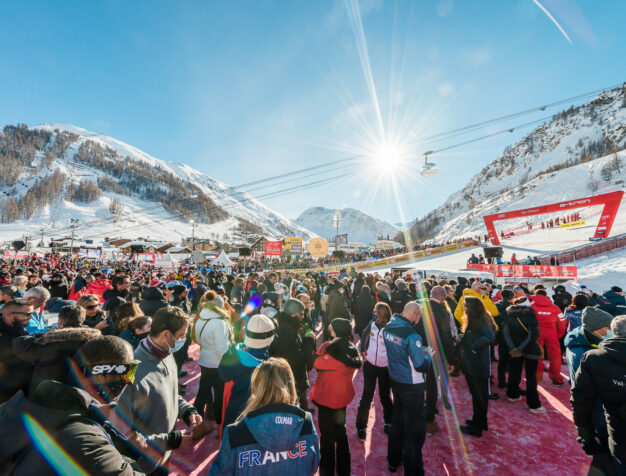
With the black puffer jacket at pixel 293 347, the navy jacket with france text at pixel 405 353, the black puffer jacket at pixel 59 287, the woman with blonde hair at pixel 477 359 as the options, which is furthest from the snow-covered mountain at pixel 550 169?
the black puffer jacket at pixel 59 287

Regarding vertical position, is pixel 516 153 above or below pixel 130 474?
above

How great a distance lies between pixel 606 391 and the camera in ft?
7.63

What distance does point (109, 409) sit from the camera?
1424 mm

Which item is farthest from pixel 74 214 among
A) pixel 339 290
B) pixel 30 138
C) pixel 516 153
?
pixel 516 153

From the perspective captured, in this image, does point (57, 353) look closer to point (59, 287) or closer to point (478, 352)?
point (478, 352)

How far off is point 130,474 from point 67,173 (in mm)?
146812

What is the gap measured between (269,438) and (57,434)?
93cm

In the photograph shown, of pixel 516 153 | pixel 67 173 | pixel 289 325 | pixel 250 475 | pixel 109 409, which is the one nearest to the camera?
pixel 109 409

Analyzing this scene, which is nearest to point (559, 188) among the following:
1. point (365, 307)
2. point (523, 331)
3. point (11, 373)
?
point (365, 307)

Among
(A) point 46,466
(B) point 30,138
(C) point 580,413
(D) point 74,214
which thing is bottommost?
(C) point 580,413

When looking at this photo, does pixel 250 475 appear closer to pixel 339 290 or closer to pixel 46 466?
pixel 46 466

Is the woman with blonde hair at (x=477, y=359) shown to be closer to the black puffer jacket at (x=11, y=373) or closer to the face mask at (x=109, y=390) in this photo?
the face mask at (x=109, y=390)

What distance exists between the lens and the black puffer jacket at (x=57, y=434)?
1043mm

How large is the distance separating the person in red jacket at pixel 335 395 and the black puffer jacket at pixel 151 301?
2.84m
